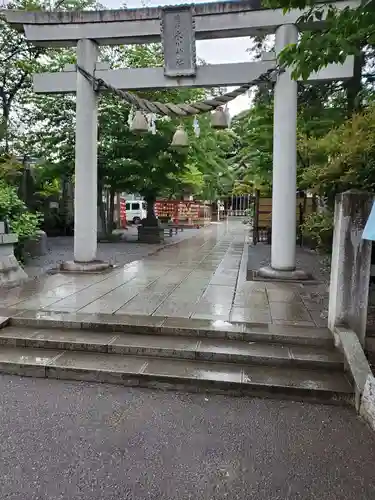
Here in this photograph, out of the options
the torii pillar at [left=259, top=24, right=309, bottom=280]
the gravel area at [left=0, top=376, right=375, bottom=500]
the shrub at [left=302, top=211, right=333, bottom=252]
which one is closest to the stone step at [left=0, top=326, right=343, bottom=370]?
the gravel area at [left=0, top=376, right=375, bottom=500]

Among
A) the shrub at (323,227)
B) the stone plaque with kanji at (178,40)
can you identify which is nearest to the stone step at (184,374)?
the shrub at (323,227)

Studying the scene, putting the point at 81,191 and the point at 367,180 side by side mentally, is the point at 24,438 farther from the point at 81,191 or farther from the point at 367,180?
the point at 81,191

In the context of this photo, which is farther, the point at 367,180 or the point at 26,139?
the point at 26,139

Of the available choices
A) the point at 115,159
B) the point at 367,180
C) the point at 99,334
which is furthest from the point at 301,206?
the point at 99,334

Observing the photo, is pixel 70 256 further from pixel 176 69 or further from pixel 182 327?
pixel 182 327

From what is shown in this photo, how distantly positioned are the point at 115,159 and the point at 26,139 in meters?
4.32

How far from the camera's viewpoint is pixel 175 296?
19.6 feet

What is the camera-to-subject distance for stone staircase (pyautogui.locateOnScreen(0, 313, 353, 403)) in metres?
3.58

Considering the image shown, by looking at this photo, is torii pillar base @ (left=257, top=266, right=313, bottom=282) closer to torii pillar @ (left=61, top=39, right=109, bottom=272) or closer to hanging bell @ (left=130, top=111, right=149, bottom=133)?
torii pillar @ (left=61, top=39, right=109, bottom=272)

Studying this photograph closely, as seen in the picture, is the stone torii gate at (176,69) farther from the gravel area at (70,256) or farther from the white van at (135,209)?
the white van at (135,209)

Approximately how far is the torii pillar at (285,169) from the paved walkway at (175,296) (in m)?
0.67

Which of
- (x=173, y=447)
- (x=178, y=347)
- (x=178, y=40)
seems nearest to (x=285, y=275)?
(x=178, y=347)

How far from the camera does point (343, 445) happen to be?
9.23ft

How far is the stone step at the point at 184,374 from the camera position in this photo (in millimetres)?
3473
